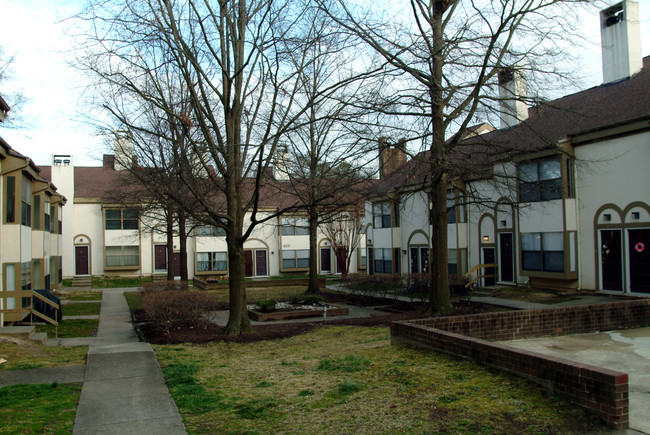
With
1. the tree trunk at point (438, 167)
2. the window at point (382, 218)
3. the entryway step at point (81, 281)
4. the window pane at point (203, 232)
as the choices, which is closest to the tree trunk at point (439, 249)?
the tree trunk at point (438, 167)

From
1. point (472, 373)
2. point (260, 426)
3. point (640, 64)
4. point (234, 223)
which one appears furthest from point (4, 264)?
point (640, 64)

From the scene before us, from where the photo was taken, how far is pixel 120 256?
40938 millimetres

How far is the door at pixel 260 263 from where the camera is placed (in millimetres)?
43750

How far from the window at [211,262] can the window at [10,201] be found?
25866 millimetres

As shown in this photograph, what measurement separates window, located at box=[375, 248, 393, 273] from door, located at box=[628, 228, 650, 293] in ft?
54.2

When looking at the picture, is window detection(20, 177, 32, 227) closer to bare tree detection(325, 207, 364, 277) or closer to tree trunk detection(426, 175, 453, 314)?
tree trunk detection(426, 175, 453, 314)

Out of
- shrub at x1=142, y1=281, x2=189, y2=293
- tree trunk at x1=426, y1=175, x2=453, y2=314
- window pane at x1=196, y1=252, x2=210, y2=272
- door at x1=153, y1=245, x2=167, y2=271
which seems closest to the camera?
tree trunk at x1=426, y1=175, x2=453, y2=314

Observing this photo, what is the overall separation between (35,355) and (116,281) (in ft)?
94.8

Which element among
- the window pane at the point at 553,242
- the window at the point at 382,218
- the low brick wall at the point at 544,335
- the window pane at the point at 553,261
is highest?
the window at the point at 382,218

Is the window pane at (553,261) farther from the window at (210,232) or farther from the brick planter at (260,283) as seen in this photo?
the window at (210,232)

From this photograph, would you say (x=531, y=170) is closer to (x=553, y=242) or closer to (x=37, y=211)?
(x=553, y=242)

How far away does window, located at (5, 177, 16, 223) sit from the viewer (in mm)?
16219

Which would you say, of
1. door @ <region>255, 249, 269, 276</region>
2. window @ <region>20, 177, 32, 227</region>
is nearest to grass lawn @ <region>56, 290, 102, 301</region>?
window @ <region>20, 177, 32, 227</region>

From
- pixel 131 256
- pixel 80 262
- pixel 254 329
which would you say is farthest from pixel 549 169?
pixel 80 262
